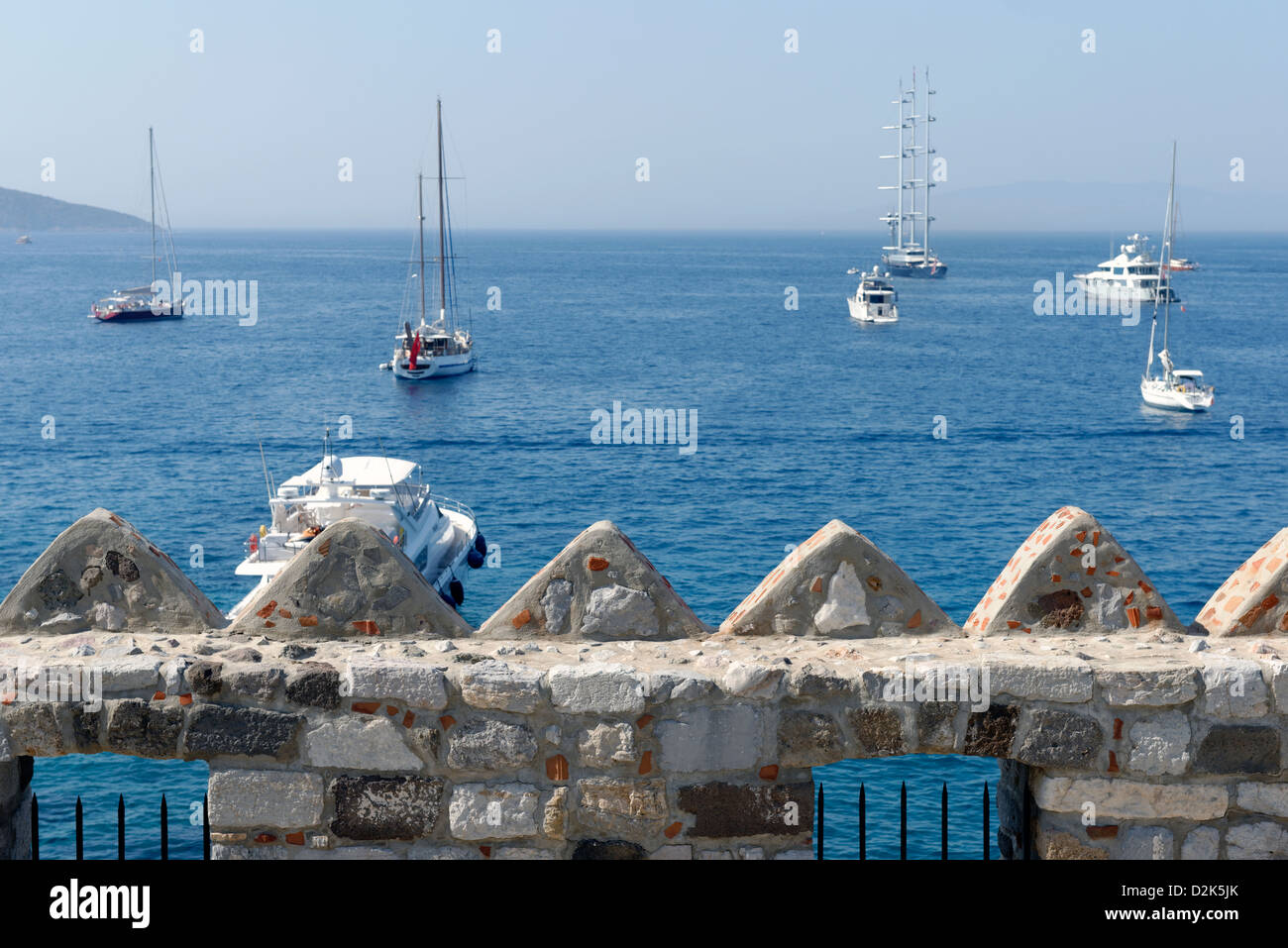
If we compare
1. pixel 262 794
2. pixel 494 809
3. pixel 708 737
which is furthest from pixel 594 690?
pixel 262 794

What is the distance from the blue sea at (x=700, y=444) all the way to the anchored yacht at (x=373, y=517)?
1.21m

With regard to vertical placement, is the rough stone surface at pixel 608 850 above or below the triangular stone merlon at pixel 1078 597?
below

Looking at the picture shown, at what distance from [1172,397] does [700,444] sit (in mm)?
25824

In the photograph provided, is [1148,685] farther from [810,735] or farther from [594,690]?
[594,690]

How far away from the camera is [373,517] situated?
36.5 meters

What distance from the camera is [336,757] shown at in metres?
4.35

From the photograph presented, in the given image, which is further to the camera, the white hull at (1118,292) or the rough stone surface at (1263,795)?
the white hull at (1118,292)

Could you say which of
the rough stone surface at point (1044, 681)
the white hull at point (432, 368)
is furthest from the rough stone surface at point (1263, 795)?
the white hull at point (432, 368)

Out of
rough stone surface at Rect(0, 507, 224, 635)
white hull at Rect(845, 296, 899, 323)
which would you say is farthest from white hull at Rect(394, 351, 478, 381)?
rough stone surface at Rect(0, 507, 224, 635)

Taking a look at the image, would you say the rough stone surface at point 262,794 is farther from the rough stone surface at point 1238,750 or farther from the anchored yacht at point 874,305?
the anchored yacht at point 874,305

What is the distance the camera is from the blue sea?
38.9 metres

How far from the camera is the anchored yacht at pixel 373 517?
36500 millimetres

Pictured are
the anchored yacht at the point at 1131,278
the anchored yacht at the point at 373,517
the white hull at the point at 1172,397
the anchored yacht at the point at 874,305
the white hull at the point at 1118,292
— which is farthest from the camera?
the anchored yacht at the point at 1131,278

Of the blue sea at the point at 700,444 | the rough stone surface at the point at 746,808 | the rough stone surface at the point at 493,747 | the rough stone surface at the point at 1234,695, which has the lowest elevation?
the blue sea at the point at 700,444
